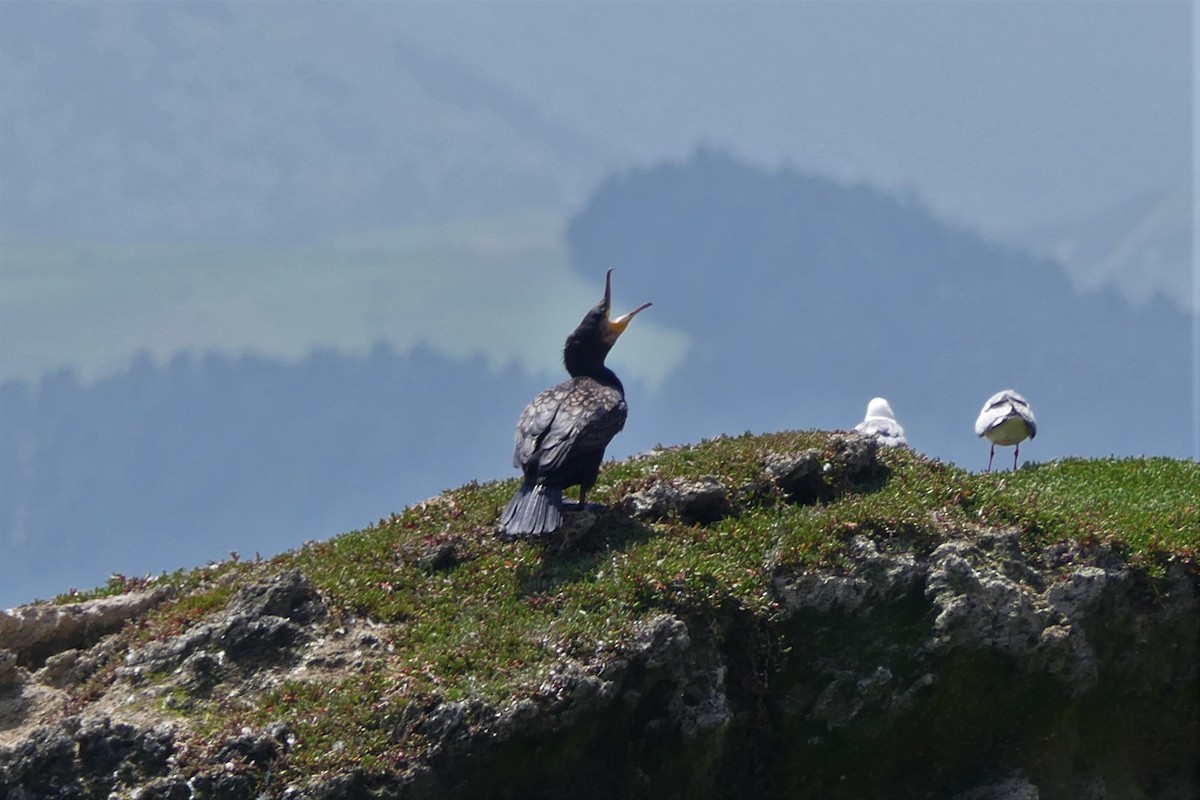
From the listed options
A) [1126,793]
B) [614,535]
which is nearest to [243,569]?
[614,535]

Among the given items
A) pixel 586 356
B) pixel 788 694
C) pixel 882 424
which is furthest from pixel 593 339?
pixel 882 424

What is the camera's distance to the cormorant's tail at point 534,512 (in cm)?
1282

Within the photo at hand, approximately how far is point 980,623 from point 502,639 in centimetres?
456

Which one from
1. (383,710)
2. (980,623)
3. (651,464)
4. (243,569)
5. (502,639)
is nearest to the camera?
(383,710)

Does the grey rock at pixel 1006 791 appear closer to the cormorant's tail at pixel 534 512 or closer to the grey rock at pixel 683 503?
the grey rock at pixel 683 503

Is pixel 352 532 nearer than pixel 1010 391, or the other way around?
pixel 352 532

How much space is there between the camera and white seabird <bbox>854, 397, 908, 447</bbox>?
23.6 meters

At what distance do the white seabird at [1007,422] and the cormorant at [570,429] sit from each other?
35.1 feet

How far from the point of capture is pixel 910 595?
42.6 feet

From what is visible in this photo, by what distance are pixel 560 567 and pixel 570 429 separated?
4.54ft

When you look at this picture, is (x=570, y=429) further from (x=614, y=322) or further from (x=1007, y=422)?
(x=1007, y=422)

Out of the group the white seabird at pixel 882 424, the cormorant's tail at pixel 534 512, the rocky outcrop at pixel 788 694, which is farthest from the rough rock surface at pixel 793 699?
the white seabird at pixel 882 424

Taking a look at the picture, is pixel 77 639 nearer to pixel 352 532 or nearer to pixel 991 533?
pixel 352 532

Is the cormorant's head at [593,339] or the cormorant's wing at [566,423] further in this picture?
the cormorant's head at [593,339]
